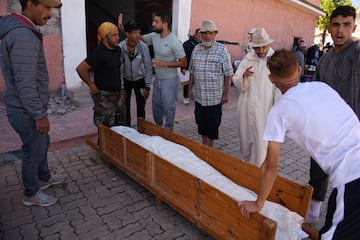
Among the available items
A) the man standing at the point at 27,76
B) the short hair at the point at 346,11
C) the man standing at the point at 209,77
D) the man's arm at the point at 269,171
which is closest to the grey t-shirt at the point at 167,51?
the man standing at the point at 209,77

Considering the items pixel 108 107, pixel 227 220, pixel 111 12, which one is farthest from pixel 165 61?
pixel 111 12

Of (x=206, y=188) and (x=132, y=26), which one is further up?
(x=132, y=26)

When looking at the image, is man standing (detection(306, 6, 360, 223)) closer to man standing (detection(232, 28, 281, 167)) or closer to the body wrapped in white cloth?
man standing (detection(232, 28, 281, 167))

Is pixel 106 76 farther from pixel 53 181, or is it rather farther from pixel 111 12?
pixel 111 12

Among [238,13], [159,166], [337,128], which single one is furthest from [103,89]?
[238,13]

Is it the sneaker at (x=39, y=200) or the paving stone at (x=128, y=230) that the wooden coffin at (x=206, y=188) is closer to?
the paving stone at (x=128, y=230)

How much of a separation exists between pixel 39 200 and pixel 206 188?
185 cm

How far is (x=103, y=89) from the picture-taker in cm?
386

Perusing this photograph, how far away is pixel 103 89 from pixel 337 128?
9.86ft

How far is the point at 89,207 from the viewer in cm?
302

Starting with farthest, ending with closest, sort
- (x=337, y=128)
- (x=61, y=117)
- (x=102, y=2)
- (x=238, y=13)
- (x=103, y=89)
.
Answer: (x=102, y=2), (x=238, y=13), (x=61, y=117), (x=103, y=89), (x=337, y=128)

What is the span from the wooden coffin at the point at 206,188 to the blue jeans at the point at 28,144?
0.93 m

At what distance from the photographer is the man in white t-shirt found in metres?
A: 1.61

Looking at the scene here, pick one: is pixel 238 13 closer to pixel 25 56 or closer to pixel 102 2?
pixel 102 2
